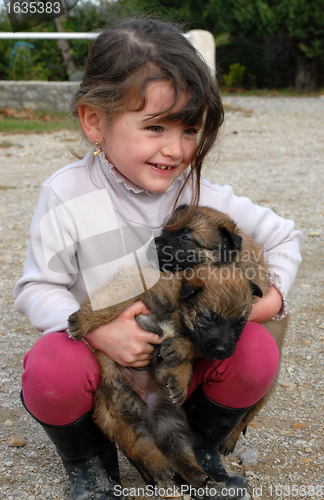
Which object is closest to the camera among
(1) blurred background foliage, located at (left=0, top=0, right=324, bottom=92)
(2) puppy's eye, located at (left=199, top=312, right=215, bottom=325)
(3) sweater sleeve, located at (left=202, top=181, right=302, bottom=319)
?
(2) puppy's eye, located at (left=199, top=312, right=215, bottom=325)

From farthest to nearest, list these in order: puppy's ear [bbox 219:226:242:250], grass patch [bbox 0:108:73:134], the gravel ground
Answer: grass patch [bbox 0:108:73:134]
puppy's ear [bbox 219:226:242:250]
the gravel ground

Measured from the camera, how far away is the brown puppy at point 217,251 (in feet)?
8.04

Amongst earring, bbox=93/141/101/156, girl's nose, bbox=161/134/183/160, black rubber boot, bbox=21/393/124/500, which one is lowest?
black rubber boot, bbox=21/393/124/500

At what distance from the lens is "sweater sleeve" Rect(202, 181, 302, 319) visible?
104 inches

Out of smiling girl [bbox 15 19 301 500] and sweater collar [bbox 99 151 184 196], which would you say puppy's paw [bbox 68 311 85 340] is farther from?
sweater collar [bbox 99 151 184 196]

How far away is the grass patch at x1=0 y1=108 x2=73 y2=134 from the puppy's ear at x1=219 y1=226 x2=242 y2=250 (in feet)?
24.5

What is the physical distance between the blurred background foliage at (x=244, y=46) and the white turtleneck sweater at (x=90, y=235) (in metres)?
11.6

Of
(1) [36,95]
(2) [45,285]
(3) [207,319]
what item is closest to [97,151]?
(2) [45,285]

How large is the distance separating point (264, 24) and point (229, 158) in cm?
1176

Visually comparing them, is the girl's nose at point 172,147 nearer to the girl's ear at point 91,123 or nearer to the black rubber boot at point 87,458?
the girl's ear at point 91,123

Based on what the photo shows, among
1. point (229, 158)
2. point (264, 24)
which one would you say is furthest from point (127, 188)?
point (264, 24)

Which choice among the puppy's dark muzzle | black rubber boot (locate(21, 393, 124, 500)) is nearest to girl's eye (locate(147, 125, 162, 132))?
the puppy's dark muzzle

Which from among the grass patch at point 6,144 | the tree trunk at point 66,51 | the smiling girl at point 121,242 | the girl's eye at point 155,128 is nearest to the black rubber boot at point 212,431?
the smiling girl at point 121,242

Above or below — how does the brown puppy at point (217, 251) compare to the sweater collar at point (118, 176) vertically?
below
